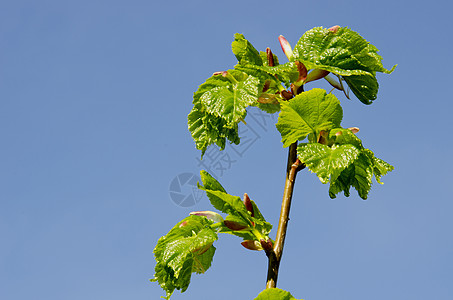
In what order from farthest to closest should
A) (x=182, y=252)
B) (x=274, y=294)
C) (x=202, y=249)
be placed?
(x=202, y=249), (x=182, y=252), (x=274, y=294)

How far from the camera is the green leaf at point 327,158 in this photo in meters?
2.26

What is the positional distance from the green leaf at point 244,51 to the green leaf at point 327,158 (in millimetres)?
524

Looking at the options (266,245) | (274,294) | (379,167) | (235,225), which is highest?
(379,167)

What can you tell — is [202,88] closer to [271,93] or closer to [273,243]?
[271,93]

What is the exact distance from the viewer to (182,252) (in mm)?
2340

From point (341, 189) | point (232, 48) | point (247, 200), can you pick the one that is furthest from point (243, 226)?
point (232, 48)

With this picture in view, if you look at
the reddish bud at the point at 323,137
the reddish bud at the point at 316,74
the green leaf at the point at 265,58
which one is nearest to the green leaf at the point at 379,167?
the reddish bud at the point at 323,137

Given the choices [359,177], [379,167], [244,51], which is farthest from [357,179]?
[244,51]

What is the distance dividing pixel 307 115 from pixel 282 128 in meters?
0.13

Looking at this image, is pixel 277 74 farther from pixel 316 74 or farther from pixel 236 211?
pixel 236 211

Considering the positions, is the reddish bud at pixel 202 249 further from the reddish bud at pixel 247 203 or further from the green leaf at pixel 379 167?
the green leaf at pixel 379 167

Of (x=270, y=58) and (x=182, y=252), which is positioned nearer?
(x=182, y=252)

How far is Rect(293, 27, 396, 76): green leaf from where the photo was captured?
2.54 meters

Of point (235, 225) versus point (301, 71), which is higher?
point (301, 71)
